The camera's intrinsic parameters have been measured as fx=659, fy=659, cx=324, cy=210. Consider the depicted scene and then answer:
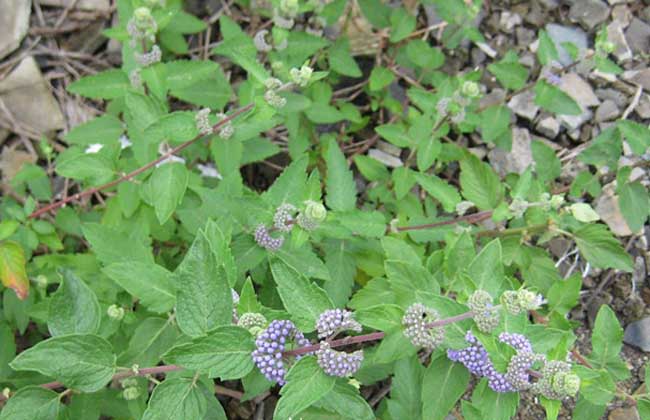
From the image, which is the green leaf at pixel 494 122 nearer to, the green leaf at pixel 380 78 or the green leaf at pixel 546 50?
the green leaf at pixel 546 50

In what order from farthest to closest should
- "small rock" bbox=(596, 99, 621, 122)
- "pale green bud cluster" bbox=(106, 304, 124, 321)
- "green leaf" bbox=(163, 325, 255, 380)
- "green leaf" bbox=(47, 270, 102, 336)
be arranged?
"small rock" bbox=(596, 99, 621, 122) < "pale green bud cluster" bbox=(106, 304, 124, 321) < "green leaf" bbox=(47, 270, 102, 336) < "green leaf" bbox=(163, 325, 255, 380)

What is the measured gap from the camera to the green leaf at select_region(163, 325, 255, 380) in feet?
6.69

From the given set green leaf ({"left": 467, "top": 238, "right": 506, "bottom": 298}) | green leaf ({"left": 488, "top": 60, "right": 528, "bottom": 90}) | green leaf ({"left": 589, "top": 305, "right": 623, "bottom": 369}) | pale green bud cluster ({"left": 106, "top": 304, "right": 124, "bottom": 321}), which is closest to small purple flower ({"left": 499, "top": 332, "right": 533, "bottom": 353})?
green leaf ({"left": 467, "top": 238, "right": 506, "bottom": 298})

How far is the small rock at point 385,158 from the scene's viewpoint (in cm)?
432

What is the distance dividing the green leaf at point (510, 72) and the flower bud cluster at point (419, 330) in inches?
82.8

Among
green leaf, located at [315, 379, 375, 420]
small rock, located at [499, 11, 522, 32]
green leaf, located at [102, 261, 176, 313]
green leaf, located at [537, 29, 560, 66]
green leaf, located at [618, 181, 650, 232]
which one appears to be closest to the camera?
green leaf, located at [315, 379, 375, 420]

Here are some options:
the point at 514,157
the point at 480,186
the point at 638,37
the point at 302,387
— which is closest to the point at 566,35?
the point at 638,37

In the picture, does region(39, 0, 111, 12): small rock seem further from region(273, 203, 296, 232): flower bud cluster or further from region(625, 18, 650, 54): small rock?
region(625, 18, 650, 54): small rock

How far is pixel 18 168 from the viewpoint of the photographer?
172 inches

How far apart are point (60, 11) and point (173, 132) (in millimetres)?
2232

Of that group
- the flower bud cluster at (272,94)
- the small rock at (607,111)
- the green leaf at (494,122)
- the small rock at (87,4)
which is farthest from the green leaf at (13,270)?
the small rock at (607,111)

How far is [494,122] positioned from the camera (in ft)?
12.9

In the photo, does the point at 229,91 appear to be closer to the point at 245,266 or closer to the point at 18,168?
the point at 245,266

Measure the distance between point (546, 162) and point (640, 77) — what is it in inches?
43.6
